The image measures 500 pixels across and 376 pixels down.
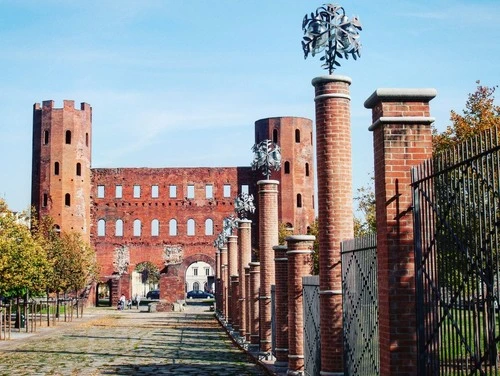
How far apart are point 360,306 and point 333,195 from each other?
5.69 feet

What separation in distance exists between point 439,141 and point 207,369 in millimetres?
9062

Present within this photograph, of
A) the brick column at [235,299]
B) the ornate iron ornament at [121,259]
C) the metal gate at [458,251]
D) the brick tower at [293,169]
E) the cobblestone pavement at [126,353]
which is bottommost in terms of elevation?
the cobblestone pavement at [126,353]

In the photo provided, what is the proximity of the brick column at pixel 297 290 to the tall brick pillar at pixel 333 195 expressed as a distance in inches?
123

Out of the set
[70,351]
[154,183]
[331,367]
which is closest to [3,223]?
[70,351]

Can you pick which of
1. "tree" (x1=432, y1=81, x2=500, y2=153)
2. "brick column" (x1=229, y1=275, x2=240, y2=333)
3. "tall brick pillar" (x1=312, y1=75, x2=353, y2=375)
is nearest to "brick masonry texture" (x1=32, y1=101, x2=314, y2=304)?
"brick column" (x1=229, y1=275, x2=240, y2=333)

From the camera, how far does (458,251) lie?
5.92 m

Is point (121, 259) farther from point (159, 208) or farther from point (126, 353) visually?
point (126, 353)

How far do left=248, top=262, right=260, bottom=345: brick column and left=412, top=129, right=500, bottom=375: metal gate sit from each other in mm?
13486

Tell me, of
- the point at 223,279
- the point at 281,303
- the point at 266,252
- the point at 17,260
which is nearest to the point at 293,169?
the point at 223,279

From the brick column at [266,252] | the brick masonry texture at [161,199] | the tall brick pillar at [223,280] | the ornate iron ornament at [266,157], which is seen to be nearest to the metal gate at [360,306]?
the brick column at [266,252]

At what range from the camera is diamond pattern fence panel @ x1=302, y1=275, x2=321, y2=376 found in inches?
463

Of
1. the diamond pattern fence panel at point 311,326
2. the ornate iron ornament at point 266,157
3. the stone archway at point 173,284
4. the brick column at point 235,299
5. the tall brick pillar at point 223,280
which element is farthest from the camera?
the stone archway at point 173,284

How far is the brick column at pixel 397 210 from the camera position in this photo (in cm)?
689

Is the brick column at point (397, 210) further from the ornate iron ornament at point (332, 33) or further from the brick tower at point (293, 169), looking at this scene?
the brick tower at point (293, 169)
